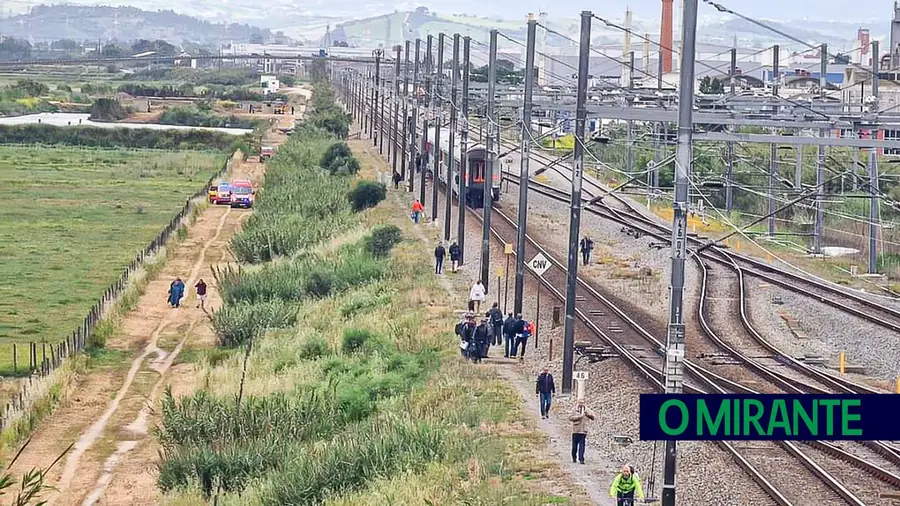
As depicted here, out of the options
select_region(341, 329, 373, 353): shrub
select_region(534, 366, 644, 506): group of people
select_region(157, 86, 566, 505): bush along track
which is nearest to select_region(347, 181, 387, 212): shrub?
select_region(157, 86, 566, 505): bush along track

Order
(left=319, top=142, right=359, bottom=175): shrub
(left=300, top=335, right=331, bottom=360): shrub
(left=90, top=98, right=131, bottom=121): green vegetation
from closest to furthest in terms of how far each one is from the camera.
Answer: (left=300, top=335, right=331, bottom=360): shrub, (left=319, top=142, right=359, bottom=175): shrub, (left=90, top=98, right=131, bottom=121): green vegetation

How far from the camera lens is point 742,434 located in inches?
557

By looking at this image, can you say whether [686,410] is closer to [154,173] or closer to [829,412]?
[829,412]

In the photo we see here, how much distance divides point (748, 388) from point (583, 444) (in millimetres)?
5600

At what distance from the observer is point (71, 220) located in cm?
6544

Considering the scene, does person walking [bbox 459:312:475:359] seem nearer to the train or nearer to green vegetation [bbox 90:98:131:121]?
the train

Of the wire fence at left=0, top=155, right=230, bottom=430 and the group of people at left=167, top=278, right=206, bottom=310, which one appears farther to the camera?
the group of people at left=167, top=278, right=206, bottom=310

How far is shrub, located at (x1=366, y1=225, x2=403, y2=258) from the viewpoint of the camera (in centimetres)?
4709

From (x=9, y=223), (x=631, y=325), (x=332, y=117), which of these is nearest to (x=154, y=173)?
(x=332, y=117)

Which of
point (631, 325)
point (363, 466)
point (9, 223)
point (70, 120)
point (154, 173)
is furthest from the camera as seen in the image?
point (70, 120)

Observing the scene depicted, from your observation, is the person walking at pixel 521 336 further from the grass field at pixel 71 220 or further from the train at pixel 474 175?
the train at pixel 474 175

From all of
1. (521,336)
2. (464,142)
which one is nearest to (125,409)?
(521,336)

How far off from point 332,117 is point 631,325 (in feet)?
258

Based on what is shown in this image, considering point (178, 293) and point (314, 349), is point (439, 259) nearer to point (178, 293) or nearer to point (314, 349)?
point (178, 293)
